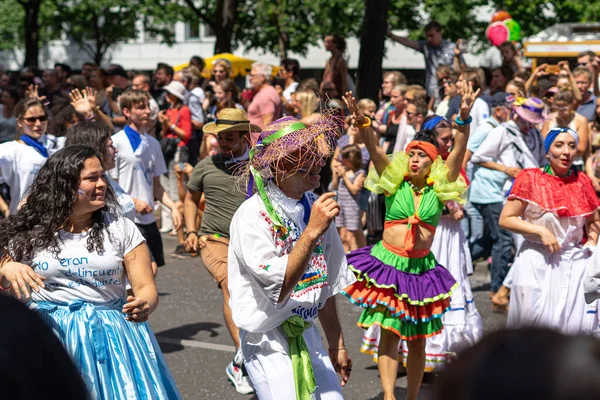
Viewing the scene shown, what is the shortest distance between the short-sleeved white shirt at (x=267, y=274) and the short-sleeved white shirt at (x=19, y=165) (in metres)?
3.68

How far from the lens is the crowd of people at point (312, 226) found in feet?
13.3

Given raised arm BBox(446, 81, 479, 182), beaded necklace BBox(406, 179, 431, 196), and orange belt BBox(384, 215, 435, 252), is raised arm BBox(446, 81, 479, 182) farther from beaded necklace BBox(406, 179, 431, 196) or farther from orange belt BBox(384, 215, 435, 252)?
orange belt BBox(384, 215, 435, 252)

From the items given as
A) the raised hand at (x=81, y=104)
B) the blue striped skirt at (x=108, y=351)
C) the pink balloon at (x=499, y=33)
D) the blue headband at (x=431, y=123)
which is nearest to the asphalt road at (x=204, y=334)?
the blue headband at (x=431, y=123)

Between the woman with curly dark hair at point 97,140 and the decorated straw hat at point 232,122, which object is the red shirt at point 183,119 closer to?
the decorated straw hat at point 232,122

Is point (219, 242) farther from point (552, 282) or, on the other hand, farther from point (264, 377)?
point (264, 377)

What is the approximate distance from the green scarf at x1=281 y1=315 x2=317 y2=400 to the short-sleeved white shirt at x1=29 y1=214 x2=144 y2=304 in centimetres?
84

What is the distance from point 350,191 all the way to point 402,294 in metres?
4.38

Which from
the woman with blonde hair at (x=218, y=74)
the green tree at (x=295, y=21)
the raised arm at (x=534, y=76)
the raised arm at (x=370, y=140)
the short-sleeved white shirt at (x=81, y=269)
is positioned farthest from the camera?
the green tree at (x=295, y=21)

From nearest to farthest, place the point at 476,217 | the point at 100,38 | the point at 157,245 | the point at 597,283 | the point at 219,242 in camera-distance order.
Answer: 1. the point at 597,283
2. the point at 219,242
3. the point at 157,245
4. the point at 476,217
5. the point at 100,38

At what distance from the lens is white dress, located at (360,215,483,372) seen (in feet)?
22.0

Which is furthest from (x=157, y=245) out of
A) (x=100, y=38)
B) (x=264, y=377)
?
(x=100, y=38)

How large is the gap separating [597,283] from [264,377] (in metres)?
2.05

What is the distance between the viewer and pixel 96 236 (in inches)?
166

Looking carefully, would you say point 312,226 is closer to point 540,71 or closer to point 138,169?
point 138,169
